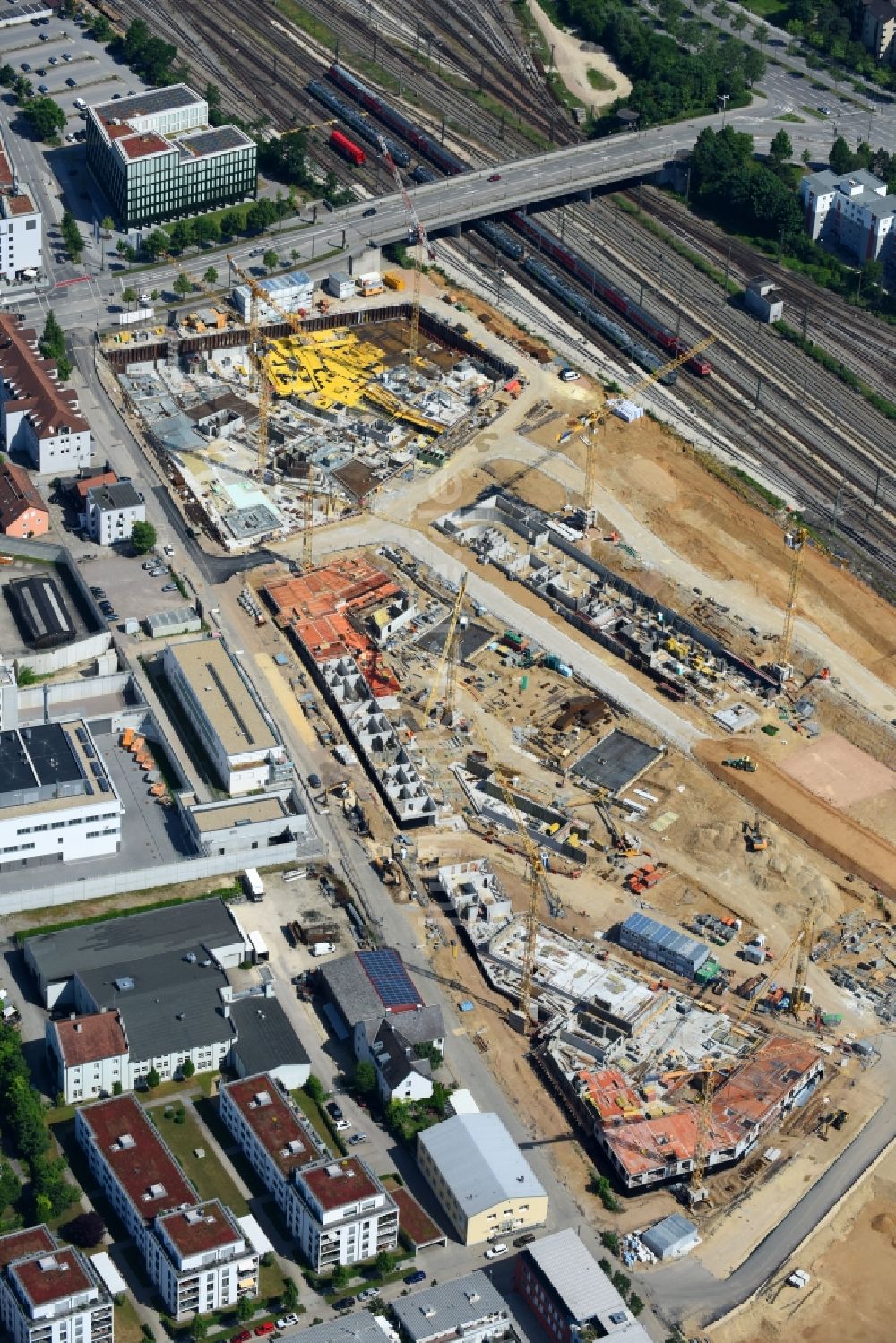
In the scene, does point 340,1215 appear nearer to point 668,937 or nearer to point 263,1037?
point 263,1037

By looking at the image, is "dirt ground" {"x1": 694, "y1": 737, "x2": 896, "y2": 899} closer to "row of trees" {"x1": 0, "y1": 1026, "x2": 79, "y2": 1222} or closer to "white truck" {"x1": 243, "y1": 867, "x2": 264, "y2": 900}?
"white truck" {"x1": 243, "y1": 867, "x2": 264, "y2": 900}

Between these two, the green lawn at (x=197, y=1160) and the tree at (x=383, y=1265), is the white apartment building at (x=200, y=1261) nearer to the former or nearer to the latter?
the green lawn at (x=197, y=1160)

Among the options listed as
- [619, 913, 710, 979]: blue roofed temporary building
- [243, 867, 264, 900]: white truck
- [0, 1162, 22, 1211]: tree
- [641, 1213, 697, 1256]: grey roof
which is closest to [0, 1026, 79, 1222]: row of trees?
[0, 1162, 22, 1211]: tree

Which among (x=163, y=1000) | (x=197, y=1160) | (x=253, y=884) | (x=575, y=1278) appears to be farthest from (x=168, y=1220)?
(x=253, y=884)

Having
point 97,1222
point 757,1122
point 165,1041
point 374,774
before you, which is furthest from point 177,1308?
point 374,774

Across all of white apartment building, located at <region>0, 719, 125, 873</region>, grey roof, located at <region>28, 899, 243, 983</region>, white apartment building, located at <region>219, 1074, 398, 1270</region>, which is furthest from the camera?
white apartment building, located at <region>0, 719, 125, 873</region>

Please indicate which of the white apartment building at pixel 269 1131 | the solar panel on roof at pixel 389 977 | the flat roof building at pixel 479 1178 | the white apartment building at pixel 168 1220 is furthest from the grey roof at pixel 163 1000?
the flat roof building at pixel 479 1178
